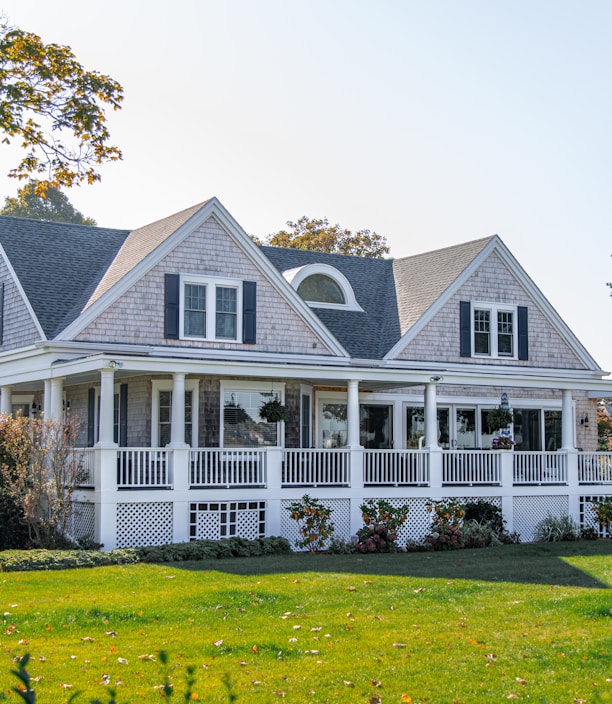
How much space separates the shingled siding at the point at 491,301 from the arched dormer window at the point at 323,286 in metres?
2.27

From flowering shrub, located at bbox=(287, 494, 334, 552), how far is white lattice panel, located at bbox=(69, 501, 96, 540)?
3.83m

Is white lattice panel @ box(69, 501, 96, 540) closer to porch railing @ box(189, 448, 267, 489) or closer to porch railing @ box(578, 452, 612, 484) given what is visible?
porch railing @ box(189, 448, 267, 489)

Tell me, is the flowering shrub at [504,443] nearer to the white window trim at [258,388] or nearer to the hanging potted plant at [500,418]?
the hanging potted plant at [500,418]

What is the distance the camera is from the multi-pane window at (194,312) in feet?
73.4

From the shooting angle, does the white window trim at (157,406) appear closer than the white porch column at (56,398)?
No

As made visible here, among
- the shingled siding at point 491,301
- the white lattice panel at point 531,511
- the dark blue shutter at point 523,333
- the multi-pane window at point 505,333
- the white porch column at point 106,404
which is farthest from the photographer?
the dark blue shutter at point 523,333

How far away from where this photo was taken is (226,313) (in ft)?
74.8

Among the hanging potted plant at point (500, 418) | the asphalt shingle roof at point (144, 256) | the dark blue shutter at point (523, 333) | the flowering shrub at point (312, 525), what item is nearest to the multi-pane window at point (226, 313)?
the asphalt shingle roof at point (144, 256)

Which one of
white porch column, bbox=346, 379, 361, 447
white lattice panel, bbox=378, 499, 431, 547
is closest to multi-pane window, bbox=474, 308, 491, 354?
white porch column, bbox=346, 379, 361, 447

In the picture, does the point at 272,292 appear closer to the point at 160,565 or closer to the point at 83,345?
the point at 83,345

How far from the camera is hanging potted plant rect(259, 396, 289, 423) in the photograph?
2269cm

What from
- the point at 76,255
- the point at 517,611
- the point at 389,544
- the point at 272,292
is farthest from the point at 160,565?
the point at 76,255

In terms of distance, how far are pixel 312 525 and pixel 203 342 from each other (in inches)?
195

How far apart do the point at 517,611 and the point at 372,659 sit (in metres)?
3.18
